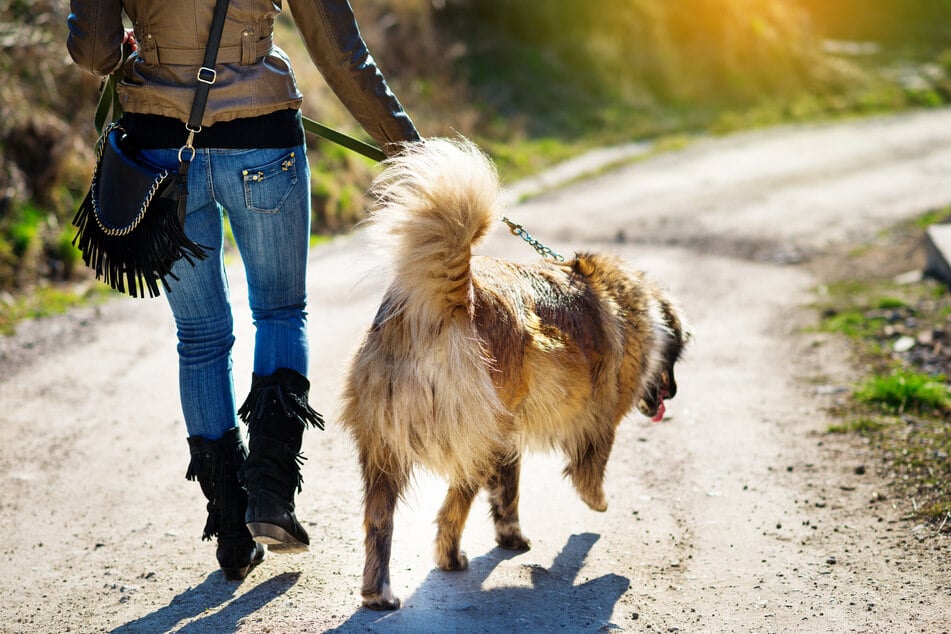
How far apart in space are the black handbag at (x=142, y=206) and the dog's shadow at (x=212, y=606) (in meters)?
1.08

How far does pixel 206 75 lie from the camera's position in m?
2.85

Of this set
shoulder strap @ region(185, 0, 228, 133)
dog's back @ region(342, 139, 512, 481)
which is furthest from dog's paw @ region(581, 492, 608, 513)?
shoulder strap @ region(185, 0, 228, 133)

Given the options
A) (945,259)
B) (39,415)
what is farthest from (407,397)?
(945,259)

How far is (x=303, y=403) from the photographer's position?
330 centimetres

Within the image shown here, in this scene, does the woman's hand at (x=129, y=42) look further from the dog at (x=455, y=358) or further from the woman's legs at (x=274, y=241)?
the dog at (x=455, y=358)

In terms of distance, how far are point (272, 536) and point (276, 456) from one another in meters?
0.26

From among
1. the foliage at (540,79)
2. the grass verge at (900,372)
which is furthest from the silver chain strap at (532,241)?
the foliage at (540,79)

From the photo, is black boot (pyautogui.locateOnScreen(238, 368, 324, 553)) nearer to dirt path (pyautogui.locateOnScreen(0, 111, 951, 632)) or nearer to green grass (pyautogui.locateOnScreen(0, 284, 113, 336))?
dirt path (pyautogui.locateOnScreen(0, 111, 951, 632))

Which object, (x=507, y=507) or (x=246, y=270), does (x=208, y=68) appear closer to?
(x=246, y=270)

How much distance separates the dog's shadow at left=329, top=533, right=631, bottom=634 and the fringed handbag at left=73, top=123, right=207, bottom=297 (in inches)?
51.3

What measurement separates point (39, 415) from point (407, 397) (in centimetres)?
309

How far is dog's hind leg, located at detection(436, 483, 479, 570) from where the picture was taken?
3414 mm

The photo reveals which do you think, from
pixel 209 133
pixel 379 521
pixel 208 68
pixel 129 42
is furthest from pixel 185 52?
pixel 379 521

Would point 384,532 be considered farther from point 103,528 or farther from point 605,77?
point 605,77
